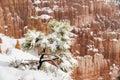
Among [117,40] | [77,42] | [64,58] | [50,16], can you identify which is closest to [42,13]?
[50,16]

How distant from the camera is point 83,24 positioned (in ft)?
226

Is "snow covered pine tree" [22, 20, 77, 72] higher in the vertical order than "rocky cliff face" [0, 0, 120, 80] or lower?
higher

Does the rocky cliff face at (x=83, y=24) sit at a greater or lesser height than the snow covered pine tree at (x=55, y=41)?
lesser

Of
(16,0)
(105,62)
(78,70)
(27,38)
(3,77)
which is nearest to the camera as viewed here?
(3,77)

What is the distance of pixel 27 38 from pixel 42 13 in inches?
2008

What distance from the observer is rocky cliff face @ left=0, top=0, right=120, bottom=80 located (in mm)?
56594

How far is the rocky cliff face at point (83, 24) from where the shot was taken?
56.6 m

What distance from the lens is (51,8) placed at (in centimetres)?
6750

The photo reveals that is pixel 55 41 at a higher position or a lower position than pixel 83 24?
higher

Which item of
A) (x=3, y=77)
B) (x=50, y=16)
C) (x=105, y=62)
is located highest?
(x=3, y=77)

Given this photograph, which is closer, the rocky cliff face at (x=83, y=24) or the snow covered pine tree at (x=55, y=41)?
the snow covered pine tree at (x=55, y=41)

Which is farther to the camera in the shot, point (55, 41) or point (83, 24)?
point (83, 24)

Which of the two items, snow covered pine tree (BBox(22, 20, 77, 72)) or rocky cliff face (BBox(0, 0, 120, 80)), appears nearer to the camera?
snow covered pine tree (BBox(22, 20, 77, 72))

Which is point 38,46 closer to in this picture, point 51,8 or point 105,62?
point 105,62
